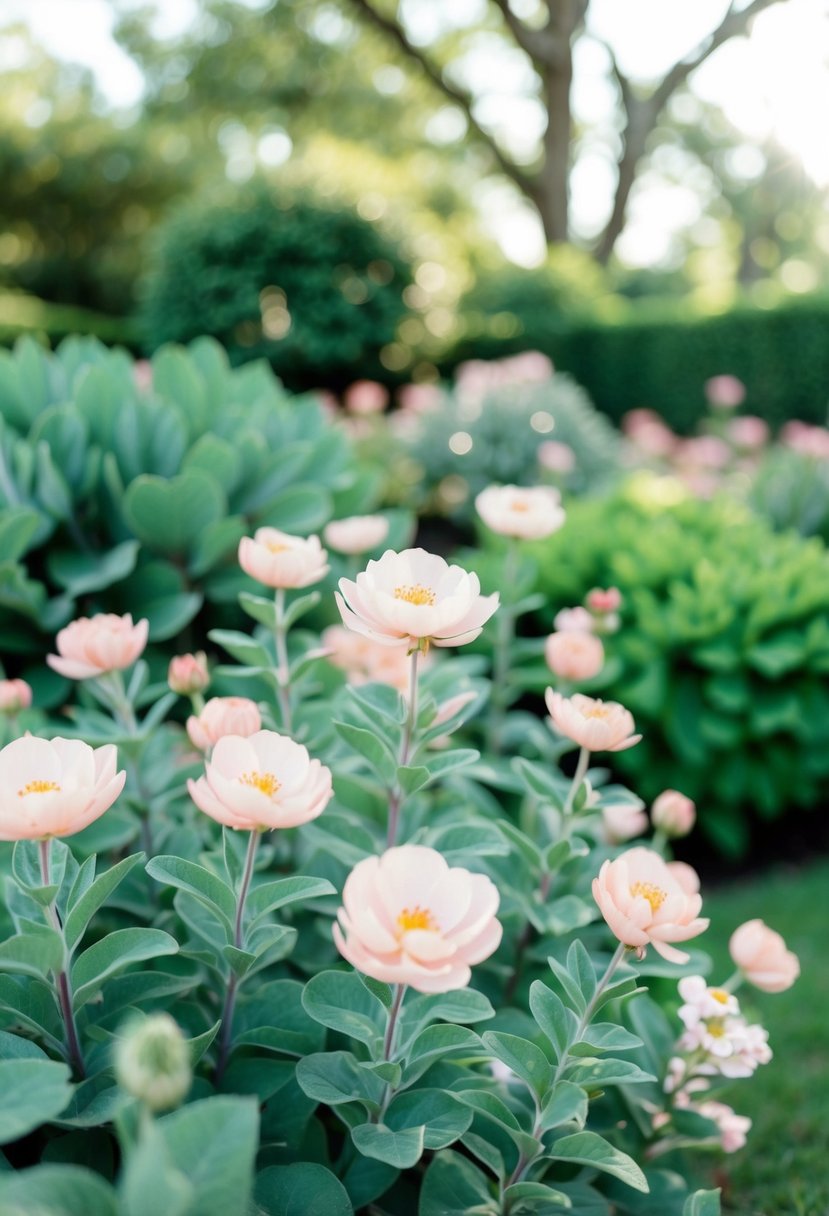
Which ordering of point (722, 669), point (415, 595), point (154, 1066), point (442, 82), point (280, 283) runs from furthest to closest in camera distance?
point (442, 82)
point (280, 283)
point (722, 669)
point (415, 595)
point (154, 1066)

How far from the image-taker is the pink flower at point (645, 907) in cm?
94

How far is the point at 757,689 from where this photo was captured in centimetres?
301

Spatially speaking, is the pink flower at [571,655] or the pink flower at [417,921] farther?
the pink flower at [571,655]

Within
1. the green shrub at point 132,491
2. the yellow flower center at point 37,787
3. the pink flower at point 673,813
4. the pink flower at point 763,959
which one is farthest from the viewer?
the green shrub at point 132,491

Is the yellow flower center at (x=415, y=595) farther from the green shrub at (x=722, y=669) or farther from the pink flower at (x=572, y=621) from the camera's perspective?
the green shrub at (x=722, y=669)

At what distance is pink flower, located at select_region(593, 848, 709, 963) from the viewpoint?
36.9 inches

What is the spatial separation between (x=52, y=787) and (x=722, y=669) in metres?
2.35

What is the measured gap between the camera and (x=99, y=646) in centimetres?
129

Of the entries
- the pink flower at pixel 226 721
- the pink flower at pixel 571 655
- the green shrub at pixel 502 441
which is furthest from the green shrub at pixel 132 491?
the green shrub at pixel 502 441

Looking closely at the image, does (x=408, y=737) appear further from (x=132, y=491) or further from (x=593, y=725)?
(x=132, y=491)

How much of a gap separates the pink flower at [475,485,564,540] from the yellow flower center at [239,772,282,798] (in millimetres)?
770

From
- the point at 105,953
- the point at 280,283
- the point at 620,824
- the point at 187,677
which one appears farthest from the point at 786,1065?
the point at 280,283

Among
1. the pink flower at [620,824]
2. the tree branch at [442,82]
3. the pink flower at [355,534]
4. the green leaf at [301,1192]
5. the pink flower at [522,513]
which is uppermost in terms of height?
the tree branch at [442,82]

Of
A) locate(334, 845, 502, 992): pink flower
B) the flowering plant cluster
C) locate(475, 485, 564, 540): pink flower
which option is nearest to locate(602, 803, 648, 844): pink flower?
the flowering plant cluster
